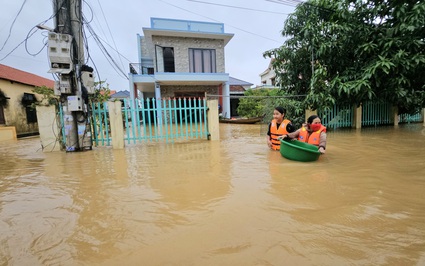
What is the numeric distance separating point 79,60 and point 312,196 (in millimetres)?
7072

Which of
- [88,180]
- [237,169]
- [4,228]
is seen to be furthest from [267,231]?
[88,180]

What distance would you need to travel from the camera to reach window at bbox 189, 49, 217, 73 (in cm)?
1767

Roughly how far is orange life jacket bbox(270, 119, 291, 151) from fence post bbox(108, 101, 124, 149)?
4.62m

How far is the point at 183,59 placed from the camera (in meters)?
17.4

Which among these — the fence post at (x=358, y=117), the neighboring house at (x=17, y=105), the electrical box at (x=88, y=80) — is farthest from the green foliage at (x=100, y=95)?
the fence post at (x=358, y=117)

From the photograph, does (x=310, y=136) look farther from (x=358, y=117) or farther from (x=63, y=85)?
(x=358, y=117)

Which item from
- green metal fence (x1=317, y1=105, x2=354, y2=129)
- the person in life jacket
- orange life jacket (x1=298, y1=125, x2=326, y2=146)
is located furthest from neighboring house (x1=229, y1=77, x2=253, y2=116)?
orange life jacket (x1=298, y1=125, x2=326, y2=146)

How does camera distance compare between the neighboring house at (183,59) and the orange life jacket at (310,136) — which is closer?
the orange life jacket at (310,136)

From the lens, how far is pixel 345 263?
1712 mm

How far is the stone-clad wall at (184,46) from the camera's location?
16.9 m

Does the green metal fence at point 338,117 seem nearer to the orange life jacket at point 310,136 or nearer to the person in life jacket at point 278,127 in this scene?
the person in life jacket at point 278,127

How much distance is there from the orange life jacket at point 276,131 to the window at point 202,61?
1313 centimetres

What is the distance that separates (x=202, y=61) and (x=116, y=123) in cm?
1213

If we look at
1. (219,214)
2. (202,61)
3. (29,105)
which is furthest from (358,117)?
(29,105)
